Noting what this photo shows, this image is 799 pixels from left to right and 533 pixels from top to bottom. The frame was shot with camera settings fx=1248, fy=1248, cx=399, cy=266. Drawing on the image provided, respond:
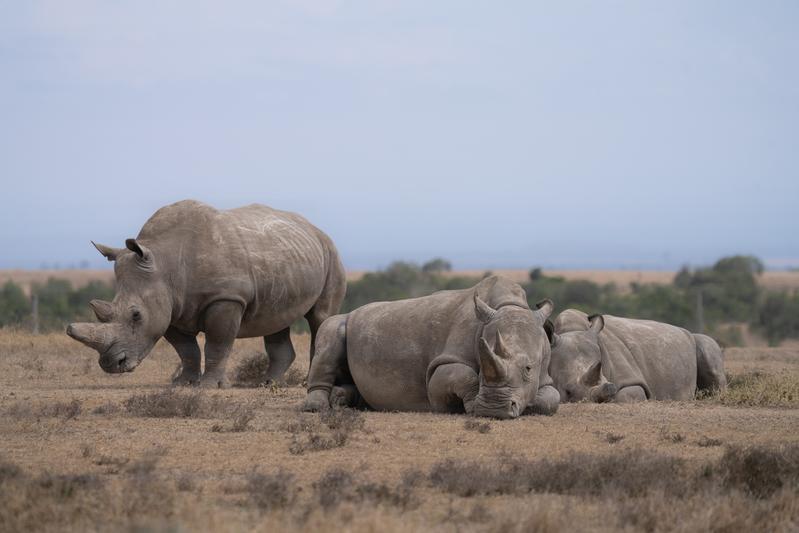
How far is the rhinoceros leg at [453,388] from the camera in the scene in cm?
1173

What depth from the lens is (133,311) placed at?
14953 mm

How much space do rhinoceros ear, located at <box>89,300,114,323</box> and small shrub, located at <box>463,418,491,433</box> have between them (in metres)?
5.53

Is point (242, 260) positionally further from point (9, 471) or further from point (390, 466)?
point (9, 471)

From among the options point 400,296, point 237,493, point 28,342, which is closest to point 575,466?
point 237,493

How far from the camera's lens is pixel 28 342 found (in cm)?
2050

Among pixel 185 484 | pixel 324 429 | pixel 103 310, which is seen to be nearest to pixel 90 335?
pixel 103 310

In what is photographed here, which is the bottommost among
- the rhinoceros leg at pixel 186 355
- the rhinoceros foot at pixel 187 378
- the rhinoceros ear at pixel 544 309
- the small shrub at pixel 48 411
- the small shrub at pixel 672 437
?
the rhinoceros foot at pixel 187 378

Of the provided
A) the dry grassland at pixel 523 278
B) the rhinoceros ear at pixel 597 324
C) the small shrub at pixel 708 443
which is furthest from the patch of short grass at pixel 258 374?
the dry grassland at pixel 523 278

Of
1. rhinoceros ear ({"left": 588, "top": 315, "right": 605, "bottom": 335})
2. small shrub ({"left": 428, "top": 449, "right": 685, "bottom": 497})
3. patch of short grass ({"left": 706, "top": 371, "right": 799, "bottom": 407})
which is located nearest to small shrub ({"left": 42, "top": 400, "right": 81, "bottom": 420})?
small shrub ({"left": 428, "top": 449, "right": 685, "bottom": 497})

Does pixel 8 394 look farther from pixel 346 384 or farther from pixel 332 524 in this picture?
pixel 332 524

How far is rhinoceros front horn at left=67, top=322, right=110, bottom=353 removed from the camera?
14328 mm

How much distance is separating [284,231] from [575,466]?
8.86m

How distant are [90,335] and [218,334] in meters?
1.69

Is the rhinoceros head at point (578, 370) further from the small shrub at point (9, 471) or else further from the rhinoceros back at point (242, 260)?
the small shrub at point (9, 471)
